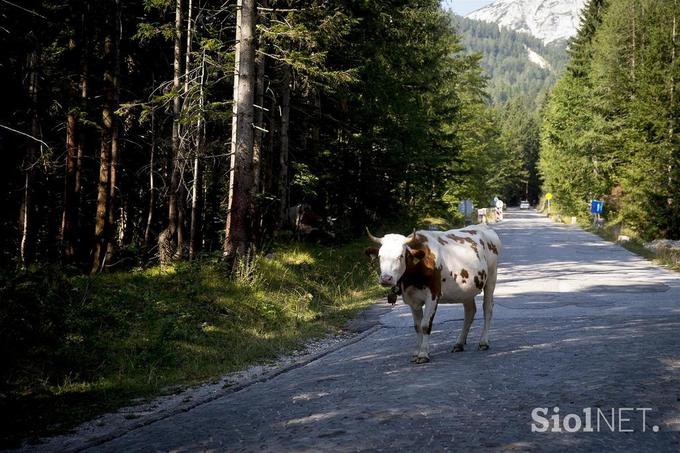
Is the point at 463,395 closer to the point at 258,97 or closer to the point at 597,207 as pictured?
the point at 258,97

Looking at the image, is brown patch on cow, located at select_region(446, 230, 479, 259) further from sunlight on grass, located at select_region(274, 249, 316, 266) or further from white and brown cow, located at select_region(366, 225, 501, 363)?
sunlight on grass, located at select_region(274, 249, 316, 266)

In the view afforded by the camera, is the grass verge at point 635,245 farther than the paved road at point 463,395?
Yes

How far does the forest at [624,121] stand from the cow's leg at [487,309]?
25.7m

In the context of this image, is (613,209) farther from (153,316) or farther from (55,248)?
(153,316)

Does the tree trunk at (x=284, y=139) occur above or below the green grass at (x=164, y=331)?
above

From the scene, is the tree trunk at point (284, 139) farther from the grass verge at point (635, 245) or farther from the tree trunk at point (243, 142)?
the grass verge at point (635, 245)

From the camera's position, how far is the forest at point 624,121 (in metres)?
32.7

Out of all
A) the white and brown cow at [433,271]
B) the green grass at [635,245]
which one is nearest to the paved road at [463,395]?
the white and brown cow at [433,271]

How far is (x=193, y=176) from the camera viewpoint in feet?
76.9

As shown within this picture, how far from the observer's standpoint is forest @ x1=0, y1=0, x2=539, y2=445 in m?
8.28

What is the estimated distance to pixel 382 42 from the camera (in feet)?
74.9

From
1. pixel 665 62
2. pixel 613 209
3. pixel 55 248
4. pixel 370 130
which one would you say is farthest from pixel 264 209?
pixel 613 209

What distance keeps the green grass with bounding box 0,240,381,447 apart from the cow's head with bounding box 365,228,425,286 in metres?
2.64

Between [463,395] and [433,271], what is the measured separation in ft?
8.02
